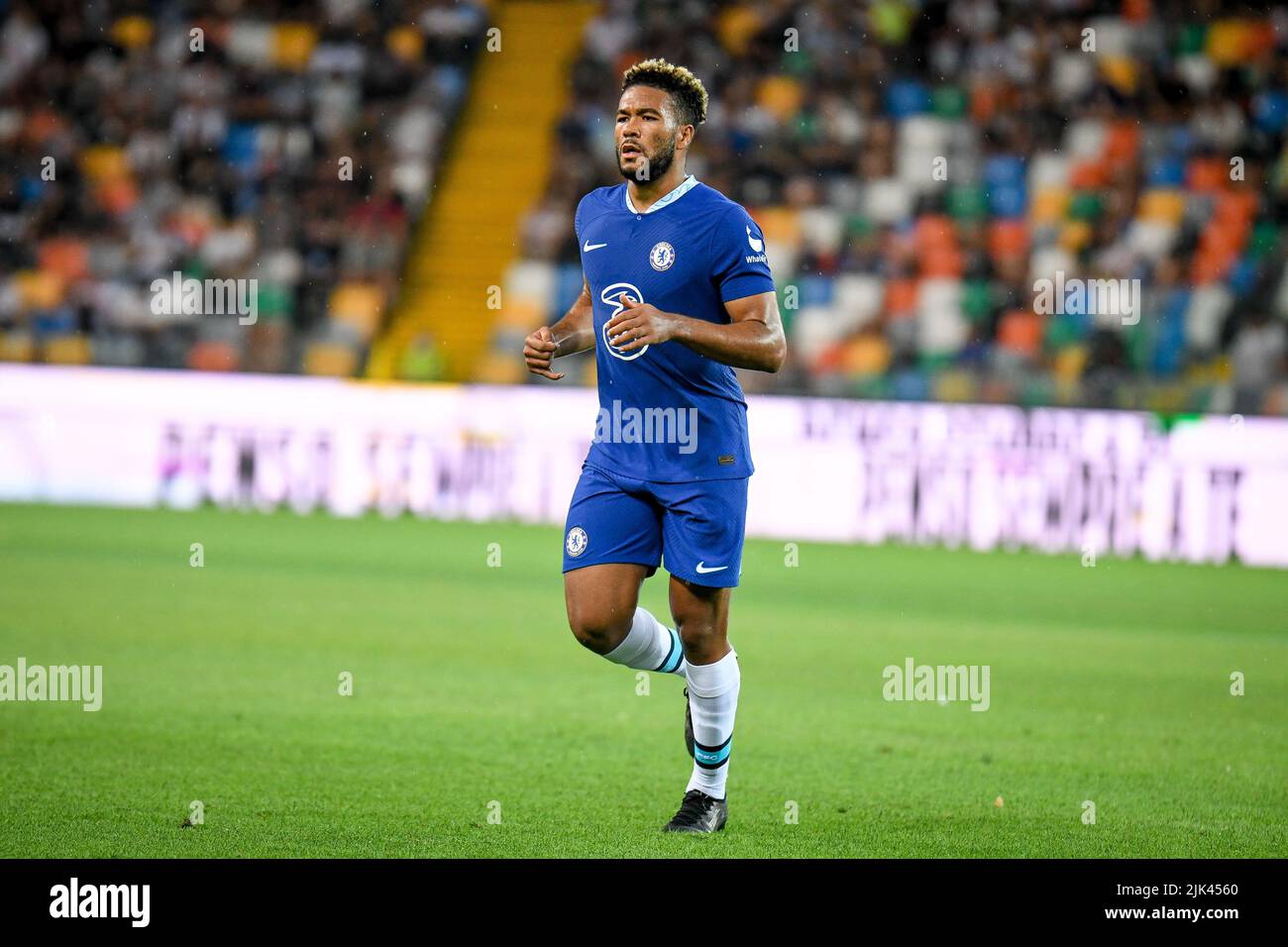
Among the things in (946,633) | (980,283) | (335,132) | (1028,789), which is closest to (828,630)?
(946,633)

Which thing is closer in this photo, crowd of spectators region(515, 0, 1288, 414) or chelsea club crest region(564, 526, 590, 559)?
chelsea club crest region(564, 526, 590, 559)

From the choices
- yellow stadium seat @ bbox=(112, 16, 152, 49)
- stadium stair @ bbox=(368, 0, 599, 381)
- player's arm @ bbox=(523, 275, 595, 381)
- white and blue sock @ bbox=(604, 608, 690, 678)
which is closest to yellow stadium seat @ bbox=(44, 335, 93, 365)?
stadium stair @ bbox=(368, 0, 599, 381)

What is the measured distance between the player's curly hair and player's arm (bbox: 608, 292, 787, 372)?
636mm

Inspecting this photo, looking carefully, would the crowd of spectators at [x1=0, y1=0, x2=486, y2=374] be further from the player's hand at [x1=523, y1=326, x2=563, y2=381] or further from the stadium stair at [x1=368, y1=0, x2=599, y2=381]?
the player's hand at [x1=523, y1=326, x2=563, y2=381]

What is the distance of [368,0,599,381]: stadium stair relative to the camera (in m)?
19.3

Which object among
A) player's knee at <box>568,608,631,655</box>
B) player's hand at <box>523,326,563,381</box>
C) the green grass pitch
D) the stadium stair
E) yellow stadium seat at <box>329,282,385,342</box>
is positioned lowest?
the green grass pitch

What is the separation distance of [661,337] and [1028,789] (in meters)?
2.53

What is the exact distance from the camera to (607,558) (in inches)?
217

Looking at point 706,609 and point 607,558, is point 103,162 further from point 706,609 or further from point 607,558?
point 706,609

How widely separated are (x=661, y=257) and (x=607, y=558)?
97cm

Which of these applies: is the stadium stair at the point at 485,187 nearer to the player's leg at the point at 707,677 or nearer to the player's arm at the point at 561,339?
the player's arm at the point at 561,339

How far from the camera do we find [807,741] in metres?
7.30

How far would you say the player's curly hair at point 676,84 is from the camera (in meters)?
5.51

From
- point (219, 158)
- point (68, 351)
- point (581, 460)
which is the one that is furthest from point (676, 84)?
point (219, 158)
